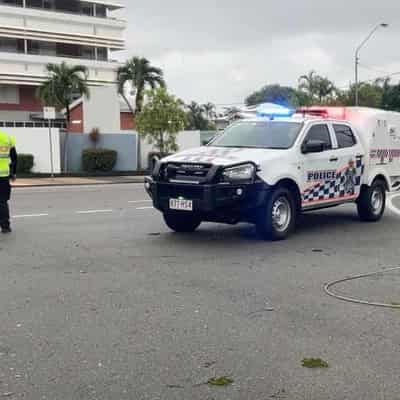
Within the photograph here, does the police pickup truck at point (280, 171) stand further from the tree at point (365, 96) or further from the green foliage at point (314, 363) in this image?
the tree at point (365, 96)

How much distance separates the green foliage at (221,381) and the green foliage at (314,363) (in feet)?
1.90

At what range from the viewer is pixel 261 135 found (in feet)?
32.6

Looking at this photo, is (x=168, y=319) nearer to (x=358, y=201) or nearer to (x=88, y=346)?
(x=88, y=346)

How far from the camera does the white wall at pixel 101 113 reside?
3250cm

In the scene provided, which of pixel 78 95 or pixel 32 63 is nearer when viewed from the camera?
pixel 78 95

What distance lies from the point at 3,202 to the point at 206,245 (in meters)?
3.44

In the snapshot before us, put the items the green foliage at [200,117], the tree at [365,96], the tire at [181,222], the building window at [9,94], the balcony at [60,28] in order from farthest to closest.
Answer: the green foliage at [200,117] < the tree at [365,96] < the building window at [9,94] < the balcony at [60,28] < the tire at [181,222]

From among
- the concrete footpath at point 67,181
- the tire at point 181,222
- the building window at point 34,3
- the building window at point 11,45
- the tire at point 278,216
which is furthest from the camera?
the building window at point 34,3

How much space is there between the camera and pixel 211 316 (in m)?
5.40

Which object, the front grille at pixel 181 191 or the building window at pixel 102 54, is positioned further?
the building window at pixel 102 54

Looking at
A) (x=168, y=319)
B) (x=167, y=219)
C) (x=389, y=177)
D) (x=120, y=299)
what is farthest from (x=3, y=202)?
(x=389, y=177)

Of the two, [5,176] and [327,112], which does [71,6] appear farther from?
[5,176]

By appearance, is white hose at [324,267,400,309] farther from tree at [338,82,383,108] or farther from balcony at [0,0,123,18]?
balcony at [0,0,123,18]

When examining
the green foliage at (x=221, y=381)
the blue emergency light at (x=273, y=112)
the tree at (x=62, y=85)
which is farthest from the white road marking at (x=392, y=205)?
the tree at (x=62, y=85)
